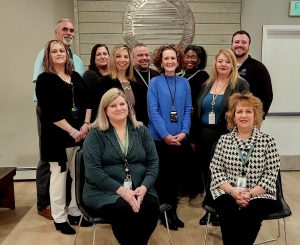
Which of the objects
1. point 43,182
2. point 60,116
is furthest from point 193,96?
point 43,182

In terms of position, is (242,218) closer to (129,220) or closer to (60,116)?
(129,220)

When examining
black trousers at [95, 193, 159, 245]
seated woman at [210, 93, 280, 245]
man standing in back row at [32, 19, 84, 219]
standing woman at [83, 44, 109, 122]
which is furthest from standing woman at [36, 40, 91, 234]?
seated woman at [210, 93, 280, 245]

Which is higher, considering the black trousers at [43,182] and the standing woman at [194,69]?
the standing woman at [194,69]

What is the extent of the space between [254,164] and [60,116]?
139cm

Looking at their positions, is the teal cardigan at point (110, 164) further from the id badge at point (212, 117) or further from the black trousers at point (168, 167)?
the id badge at point (212, 117)

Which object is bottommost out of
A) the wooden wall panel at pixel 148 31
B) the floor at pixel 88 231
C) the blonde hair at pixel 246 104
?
the floor at pixel 88 231

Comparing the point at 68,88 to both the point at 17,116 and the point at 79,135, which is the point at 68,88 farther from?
the point at 17,116

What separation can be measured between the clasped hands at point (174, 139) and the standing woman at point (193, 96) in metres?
0.35

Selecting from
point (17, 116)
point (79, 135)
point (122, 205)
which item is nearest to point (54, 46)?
point (79, 135)

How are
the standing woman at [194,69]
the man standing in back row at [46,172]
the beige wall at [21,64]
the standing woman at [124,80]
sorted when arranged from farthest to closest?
the beige wall at [21,64]
the standing woman at [194,69]
the man standing in back row at [46,172]
the standing woman at [124,80]

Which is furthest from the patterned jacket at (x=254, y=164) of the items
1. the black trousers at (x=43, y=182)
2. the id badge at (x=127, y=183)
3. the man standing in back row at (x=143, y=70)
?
the black trousers at (x=43, y=182)

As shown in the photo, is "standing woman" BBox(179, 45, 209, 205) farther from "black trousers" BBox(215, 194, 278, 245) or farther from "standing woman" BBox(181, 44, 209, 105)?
"black trousers" BBox(215, 194, 278, 245)

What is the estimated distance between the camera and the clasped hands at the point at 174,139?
8.27 ft

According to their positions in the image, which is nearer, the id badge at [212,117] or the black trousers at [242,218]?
the black trousers at [242,218]
